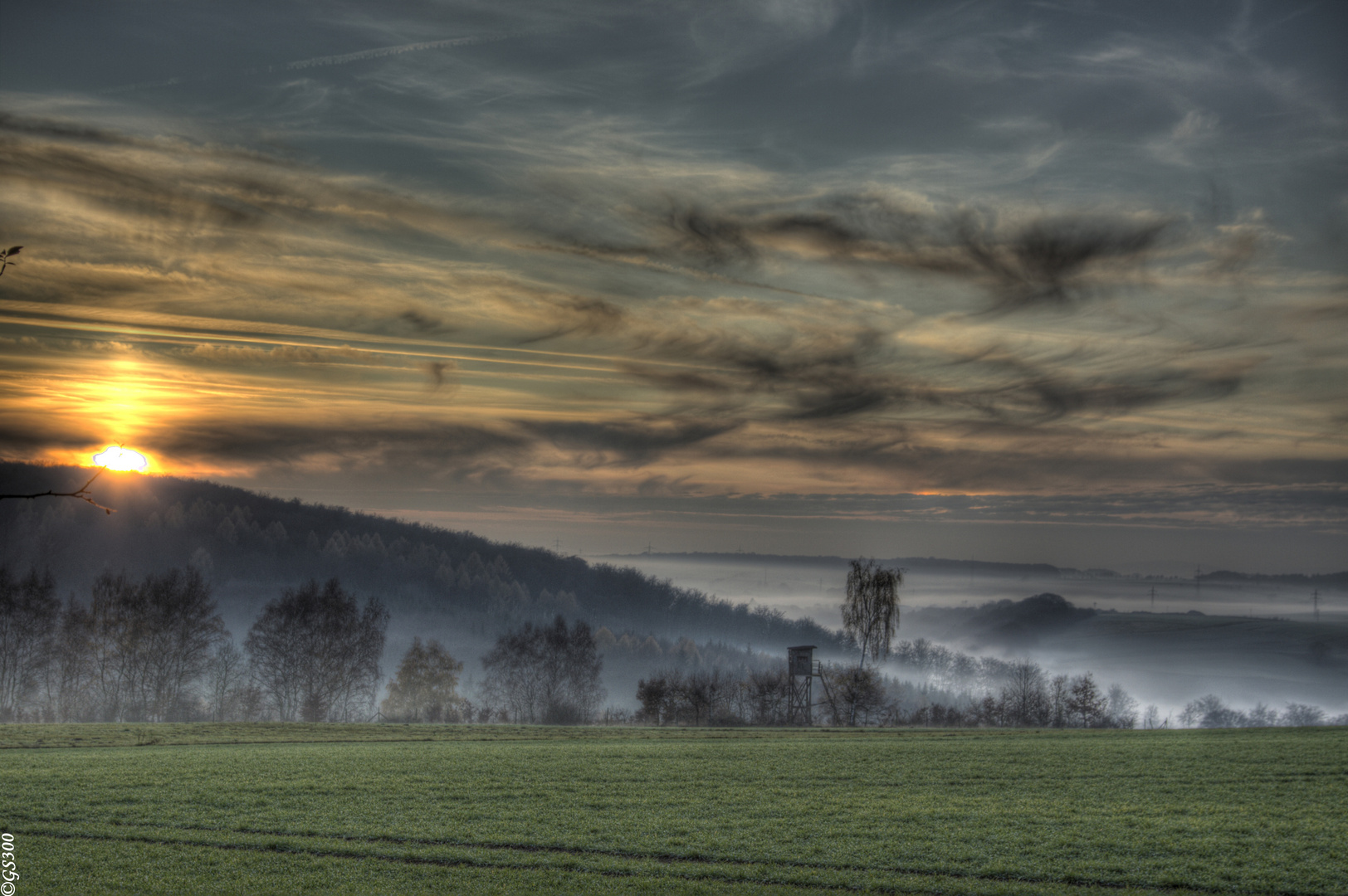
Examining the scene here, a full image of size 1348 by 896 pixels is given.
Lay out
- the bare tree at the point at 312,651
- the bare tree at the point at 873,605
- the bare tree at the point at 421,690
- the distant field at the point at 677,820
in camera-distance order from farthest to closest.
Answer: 1. the bare tree at the point at 421,690
2. the bare tree at the point at 312,651
3. the bare tree at the point at 873,605
4. the distant field at the point at 677,820

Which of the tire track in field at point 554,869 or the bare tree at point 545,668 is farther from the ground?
the tire track in field at point 554,869

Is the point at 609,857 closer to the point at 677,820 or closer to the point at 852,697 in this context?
the point at 677,820

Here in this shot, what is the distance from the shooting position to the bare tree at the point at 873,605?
306 feet

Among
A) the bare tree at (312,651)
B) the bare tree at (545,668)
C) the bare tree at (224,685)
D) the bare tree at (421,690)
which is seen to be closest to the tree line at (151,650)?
Answer: the bare tree at (312,651)

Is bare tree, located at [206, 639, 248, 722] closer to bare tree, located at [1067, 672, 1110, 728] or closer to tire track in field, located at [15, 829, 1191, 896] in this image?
tire track in field, located at [15, 829, 1191, 896]

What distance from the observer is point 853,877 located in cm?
2020

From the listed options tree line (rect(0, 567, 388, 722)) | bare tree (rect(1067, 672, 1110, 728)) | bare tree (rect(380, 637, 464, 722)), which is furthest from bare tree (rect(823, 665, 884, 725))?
tree line (rect(0, 567, 388, 722))

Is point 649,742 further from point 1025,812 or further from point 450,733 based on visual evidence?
point 1025,812

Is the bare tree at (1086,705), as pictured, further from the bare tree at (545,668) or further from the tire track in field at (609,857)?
the tire track in field at (609,857)

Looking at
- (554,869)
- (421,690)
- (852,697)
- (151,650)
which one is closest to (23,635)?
(151,650)

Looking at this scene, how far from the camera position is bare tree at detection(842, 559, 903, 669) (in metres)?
93.2

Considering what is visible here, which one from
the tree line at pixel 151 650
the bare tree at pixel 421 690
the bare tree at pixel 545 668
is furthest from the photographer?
the bare tree at pixel 545 668

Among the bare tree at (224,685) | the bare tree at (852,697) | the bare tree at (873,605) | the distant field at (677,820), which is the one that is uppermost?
the bare tree at (873,605)

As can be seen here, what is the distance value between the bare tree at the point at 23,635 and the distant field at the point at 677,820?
237 feet
